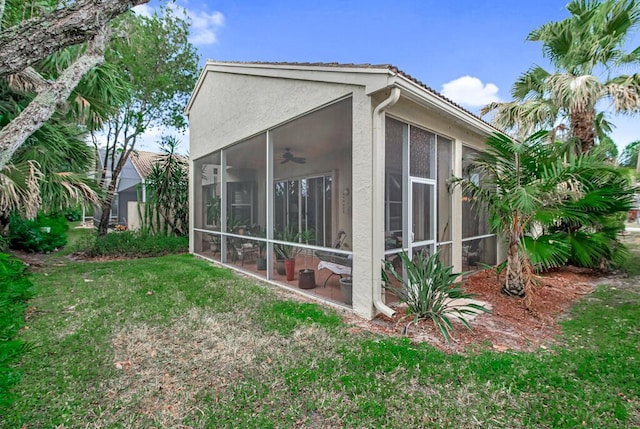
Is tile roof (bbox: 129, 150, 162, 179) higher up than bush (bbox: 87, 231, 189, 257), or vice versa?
tile roof (bbox: 129, 150, 162, 179)

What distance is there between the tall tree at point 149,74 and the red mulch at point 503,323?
41.9 ft

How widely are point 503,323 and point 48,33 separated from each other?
685 cm

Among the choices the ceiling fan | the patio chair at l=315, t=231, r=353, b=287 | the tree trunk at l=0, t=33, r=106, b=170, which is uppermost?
the tree trunk at l=0, t=33, r=106, b=170

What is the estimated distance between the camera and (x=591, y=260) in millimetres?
7895

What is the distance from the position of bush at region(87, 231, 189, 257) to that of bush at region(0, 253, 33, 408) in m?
3.35

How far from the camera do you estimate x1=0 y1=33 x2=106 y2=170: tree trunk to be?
4804 millimetres

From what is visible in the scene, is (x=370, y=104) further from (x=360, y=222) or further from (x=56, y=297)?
(x=56, y=297)

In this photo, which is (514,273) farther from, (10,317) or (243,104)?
(10,317)

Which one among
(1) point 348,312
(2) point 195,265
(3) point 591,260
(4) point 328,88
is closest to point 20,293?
(2) point 195,265

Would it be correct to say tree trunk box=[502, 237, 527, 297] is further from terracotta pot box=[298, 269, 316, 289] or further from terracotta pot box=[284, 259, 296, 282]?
terracotta pot box=[284, 259, 296, 282]

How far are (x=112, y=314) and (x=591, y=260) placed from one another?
413 inches

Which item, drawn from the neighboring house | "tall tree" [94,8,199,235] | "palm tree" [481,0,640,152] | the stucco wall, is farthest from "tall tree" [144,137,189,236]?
"palm tree" [481,0,640,152]

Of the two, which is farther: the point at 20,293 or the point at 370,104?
the point at 20,293

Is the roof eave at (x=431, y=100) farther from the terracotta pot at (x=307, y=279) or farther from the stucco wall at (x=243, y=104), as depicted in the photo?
the terracotta pot at (x=307, y=279)
